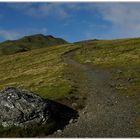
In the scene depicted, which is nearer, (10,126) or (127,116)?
(10,126)

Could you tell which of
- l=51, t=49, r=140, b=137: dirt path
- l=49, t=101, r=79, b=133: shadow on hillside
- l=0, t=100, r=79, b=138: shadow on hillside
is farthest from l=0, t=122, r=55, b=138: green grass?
l=49, t=101, r=79, b=133: shadow on hillside

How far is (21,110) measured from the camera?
3453cm

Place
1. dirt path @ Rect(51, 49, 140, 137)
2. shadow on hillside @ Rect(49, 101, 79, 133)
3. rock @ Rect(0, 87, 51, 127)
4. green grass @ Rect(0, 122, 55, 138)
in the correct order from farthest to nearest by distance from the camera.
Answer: shadow on hillside @ Rect(49, 101, 79, 133) < rock @ Rect(0, 87, 51, 127) < green grass @ Rect(0, 122, 55, 138) < dirt path @ Rect(51, 49, 140, 137)

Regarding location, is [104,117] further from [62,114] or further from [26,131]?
[26,131]

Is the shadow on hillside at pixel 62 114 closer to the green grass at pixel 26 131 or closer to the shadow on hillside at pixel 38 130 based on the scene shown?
the shadow on hillside at pixel 38 130

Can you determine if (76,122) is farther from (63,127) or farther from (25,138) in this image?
(25,138)

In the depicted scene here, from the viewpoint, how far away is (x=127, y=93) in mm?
47438

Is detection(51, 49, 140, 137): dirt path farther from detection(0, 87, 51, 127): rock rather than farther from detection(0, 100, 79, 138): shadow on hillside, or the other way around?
detection(0, 87, 51, 127): rock

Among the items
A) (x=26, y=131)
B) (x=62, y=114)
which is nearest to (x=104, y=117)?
(x=62, y=114)

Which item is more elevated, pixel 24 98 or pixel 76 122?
pixel 24 98

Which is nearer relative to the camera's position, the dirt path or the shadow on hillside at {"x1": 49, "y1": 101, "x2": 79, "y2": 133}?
the dirt path

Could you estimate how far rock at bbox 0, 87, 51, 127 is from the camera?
33.8 metres

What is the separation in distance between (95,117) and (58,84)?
2127 centimetres

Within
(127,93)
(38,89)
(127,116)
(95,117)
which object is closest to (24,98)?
(95,117)
